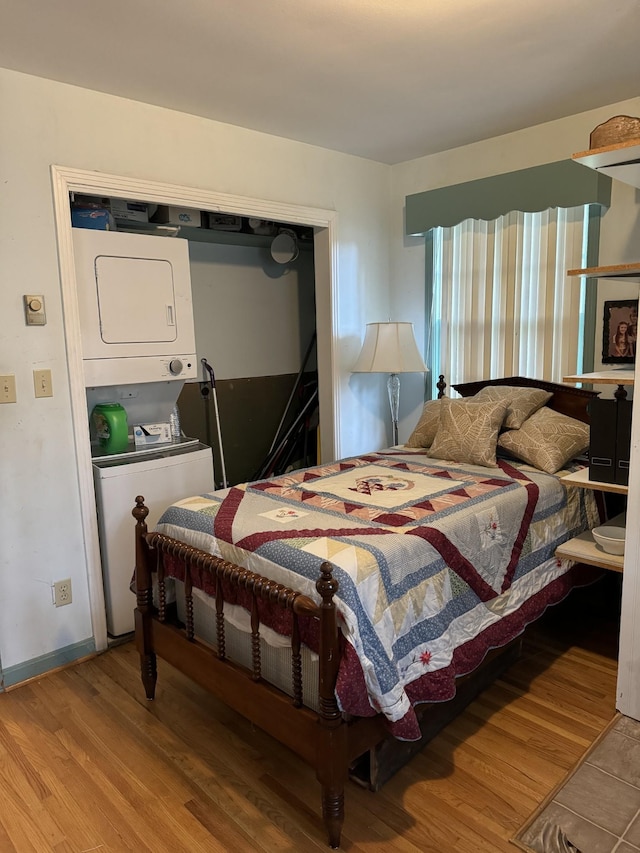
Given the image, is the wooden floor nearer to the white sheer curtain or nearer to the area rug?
the area rug

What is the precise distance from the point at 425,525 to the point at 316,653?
1.93ft

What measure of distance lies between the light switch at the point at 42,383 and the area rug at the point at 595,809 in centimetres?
232

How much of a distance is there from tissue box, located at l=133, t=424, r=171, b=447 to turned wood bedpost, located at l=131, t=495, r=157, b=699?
0.80 m

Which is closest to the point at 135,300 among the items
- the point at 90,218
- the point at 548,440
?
the point at 90,218

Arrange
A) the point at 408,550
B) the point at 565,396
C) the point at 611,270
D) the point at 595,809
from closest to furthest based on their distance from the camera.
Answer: the point at 595,809
the point at 408,550
the point at 611,270
the point at 565,396

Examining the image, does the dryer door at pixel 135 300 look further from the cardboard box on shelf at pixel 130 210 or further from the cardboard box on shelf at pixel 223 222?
the cardboard box on shelf at pixel 223 222

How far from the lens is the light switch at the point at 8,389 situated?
8.02 ft

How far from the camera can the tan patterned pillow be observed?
2896mm

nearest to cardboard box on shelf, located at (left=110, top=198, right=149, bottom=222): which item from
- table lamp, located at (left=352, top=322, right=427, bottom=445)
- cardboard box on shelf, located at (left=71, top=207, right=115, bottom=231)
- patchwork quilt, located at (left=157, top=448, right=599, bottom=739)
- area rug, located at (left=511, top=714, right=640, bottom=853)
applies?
cardboard box on shelf, located at (left=71, top=207, right=115, bottom=231)

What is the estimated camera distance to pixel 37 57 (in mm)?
2293

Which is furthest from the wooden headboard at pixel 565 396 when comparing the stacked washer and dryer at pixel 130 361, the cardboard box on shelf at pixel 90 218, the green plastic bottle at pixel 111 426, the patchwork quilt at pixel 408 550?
the cardboard box on shelf at pixel 90 218

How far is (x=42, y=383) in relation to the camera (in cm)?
256

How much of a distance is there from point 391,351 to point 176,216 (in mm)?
1434

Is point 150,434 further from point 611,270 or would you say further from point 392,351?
point 611,270
